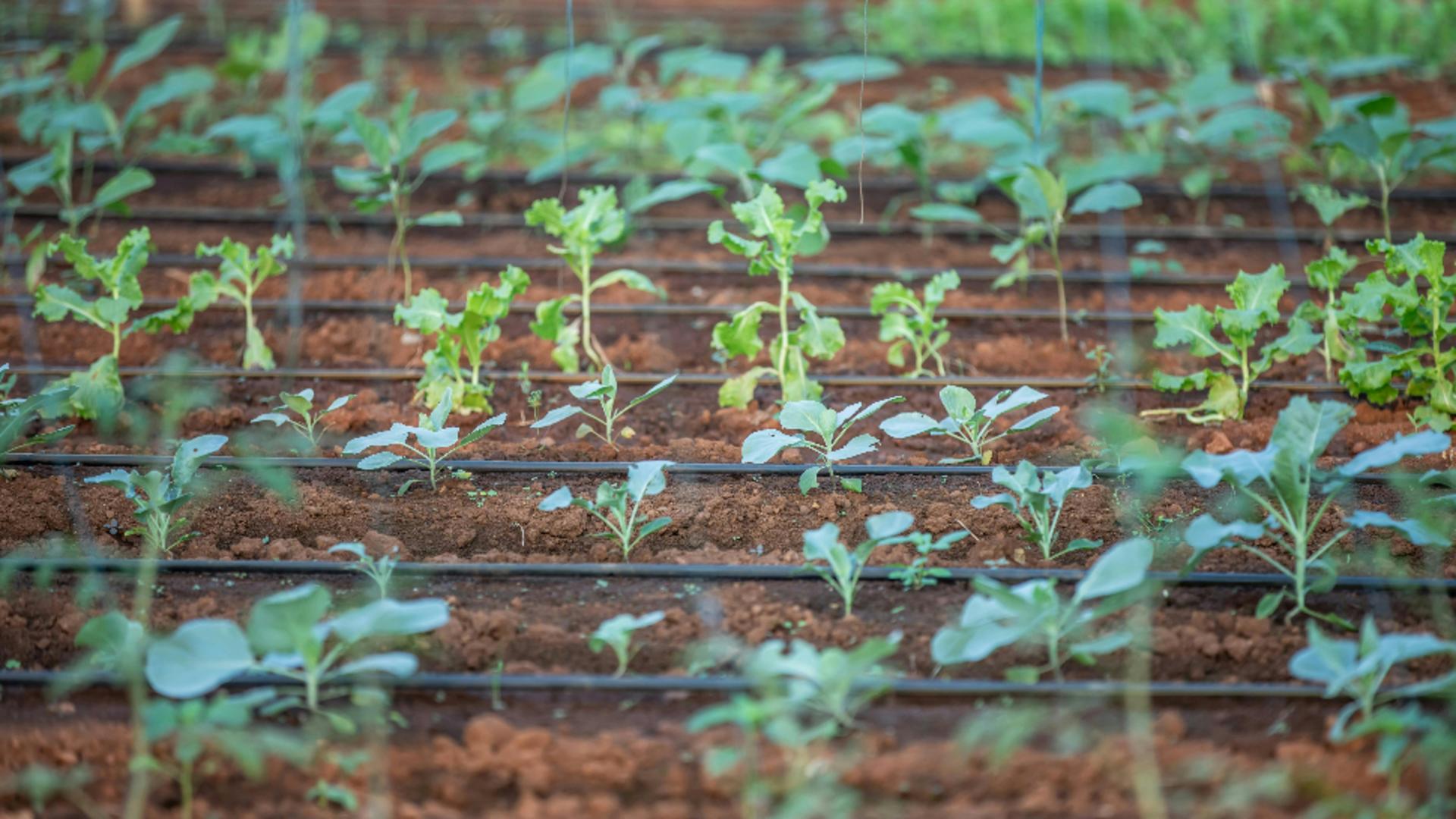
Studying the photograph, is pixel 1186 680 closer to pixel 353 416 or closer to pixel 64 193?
pixel 353 416

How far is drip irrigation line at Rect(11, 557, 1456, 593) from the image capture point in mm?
2412

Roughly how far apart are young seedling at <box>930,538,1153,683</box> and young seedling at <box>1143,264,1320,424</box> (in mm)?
1121

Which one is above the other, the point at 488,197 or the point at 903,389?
the point at 488,197

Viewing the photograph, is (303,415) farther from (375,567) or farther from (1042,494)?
(1042,494)

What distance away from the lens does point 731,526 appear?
269 cm

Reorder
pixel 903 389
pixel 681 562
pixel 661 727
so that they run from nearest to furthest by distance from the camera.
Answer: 1. pixel 661 727
2. pixel 681 562
3. pixel 903 389

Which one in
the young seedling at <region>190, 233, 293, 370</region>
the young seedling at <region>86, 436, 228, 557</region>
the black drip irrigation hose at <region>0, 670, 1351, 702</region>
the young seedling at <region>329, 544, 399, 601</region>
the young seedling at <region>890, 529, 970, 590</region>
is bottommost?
the black drip irrigation hose at <region>0, 670, 1351, 702</region>

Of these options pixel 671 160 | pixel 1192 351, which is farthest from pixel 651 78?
pixel 1192 351

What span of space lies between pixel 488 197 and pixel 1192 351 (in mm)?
2683

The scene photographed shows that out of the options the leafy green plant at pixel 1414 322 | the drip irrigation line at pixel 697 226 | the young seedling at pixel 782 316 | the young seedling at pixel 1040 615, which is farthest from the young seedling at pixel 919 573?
the drip irrigation line at pixel 697 226

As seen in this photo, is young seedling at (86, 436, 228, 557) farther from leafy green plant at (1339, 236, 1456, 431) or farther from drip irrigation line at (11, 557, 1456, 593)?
leafy green plant at (1339, 236, 1456, 431)

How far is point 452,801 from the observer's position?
188 centimetres

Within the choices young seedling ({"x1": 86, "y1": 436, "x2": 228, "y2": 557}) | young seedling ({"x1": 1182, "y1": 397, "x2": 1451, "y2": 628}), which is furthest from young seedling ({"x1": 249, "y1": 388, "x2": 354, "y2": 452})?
young seedling ({"x1": 1182, "y1": 397, "x2": 1451, "y2": 628})

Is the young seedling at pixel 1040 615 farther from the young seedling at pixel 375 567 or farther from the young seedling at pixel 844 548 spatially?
the young seedling at pixel 375 567
